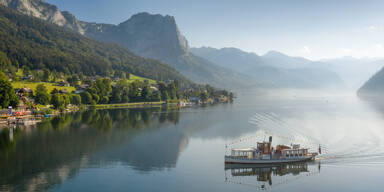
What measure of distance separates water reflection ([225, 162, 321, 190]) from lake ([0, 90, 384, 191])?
5.2 inches

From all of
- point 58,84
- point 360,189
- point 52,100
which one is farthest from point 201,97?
point 360,189

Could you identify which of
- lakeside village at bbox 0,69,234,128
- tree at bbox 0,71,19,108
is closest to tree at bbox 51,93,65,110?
lakeside village at bbox 0,69,234,128

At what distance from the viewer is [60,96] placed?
112688mm

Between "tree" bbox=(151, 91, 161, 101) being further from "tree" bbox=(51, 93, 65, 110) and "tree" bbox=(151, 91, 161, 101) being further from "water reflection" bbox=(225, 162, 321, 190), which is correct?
"water reflection" bbox=(225, 162, 321, 190)

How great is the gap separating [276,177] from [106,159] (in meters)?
26.5

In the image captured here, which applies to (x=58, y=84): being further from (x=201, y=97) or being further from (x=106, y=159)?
(x=106, y=159)

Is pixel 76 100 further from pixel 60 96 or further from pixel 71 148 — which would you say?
pixel 71 148

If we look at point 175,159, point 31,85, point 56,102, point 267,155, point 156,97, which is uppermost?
point 31,85

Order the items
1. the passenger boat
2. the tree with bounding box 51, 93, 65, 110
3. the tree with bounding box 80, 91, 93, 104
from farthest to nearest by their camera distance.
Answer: the tree with bounding box 80, 91, 93, 104 < the tree with bounding box 51, 93, 65, 110 < the passenger boat

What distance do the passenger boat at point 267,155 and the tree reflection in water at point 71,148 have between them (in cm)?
1013

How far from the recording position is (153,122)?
9050 centimetres

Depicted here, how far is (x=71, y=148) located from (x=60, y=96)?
64059mm

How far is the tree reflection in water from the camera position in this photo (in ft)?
132

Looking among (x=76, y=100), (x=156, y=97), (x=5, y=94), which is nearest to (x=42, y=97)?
(x=5, y=94)
